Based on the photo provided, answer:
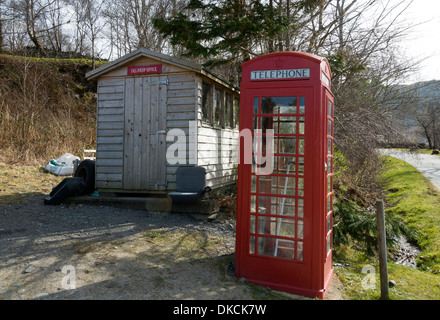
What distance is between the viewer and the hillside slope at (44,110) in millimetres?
13781

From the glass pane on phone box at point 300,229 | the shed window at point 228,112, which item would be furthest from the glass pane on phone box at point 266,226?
the shed window at point 228,112

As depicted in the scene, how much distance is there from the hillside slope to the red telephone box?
38.1 feet

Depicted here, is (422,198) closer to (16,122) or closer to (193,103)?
(193,103)

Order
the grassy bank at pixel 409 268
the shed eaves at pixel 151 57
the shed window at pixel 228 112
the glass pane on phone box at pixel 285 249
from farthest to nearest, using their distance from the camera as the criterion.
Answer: the shed window at pixel 228 112 → the shed eaves at pixel 151 57 → the grassy bank at pixel 409 268 → the glass pane on phone box at pixel 285 249

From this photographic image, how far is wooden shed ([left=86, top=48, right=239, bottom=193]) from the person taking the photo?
8.25m

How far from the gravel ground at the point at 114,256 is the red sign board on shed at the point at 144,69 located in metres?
3.60

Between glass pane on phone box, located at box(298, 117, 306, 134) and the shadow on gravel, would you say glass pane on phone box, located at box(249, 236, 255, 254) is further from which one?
glass pane on phone box, located at box(298, 117, 306, 134)

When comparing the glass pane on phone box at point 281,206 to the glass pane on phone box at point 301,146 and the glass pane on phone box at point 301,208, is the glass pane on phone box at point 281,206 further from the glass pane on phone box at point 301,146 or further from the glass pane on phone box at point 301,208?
the glass pane on phone box at point 301,146

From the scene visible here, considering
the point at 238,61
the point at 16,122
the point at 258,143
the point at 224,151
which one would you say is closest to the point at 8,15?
the point at 16,122

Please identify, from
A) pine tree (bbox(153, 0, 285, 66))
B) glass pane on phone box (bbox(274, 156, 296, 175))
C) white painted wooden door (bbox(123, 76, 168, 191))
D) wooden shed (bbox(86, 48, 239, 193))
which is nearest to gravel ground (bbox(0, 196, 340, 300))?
white painted wooden door (bbox(123, 76, 168, 191))

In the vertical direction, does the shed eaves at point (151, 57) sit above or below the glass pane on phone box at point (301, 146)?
Result: above
